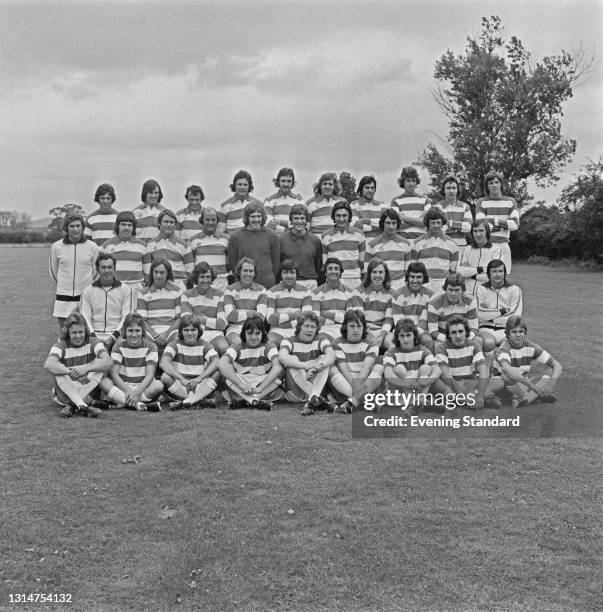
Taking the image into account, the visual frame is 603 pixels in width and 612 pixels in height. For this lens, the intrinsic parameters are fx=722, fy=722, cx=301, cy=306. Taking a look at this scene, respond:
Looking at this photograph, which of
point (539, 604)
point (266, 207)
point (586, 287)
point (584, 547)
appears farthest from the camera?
point (586, 287)

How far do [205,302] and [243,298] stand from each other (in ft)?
1.50

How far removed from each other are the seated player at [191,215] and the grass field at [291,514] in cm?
288

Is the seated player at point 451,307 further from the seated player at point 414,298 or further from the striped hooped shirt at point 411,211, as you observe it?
the striped hooped shirt at point 411,211

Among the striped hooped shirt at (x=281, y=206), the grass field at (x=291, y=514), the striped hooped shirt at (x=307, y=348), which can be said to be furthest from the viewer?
the striped hooped shirt at (x=281, y=206)

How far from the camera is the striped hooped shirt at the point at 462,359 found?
7.75 m

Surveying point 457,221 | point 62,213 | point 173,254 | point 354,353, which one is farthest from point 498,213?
point 62,213

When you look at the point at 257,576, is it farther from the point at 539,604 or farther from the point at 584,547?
the point at 584,547

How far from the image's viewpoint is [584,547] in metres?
4.49

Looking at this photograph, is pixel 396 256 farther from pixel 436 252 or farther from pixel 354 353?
pixel 354 353

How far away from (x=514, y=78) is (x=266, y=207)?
115ft

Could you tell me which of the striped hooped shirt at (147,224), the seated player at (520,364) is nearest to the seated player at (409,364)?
the seated player at (520,364)

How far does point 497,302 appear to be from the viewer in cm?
859

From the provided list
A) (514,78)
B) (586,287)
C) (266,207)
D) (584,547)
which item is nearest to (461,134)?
(514,78)

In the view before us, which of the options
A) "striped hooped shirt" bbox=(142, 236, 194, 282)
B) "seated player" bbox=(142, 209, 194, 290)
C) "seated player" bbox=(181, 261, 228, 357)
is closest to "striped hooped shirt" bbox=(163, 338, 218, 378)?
"seated player" bbox=(181, 261, 228, 357)
